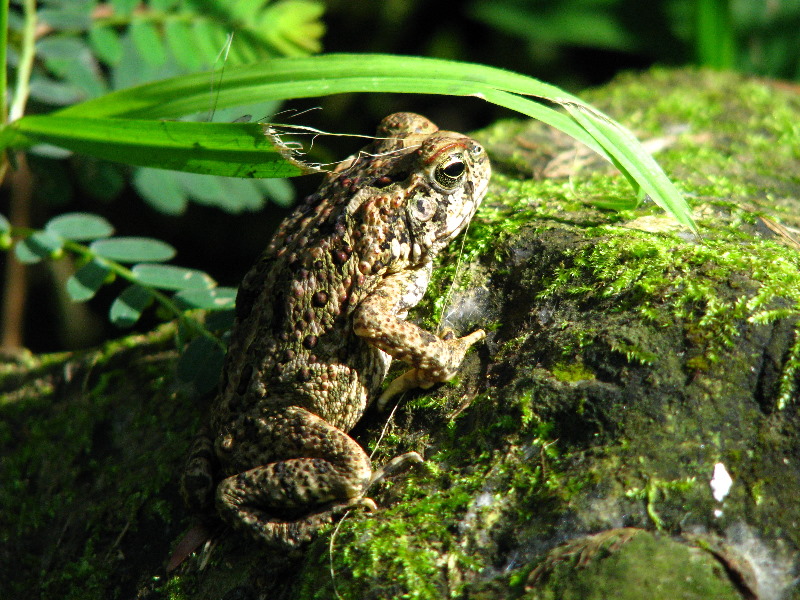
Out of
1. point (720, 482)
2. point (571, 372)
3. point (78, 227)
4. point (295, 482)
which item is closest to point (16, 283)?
point (78, 227)

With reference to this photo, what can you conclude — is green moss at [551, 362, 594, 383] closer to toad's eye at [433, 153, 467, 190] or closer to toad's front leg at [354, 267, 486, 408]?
toad's front leg at [354, 267, 486, 408]

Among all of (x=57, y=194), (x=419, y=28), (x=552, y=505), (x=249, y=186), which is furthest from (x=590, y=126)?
(x=419, y=28)

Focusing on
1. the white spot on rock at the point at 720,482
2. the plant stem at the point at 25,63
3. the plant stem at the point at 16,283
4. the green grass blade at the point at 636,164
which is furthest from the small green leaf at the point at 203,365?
the plant stem at the point at 16,283

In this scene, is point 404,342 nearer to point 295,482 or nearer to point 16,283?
point 295,482

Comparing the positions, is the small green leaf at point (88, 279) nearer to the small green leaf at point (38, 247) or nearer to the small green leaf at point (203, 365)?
the small green leaf at point (38, 247)

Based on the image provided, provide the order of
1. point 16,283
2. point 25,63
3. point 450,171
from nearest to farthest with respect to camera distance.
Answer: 1. point 450,171
2. point 25,63
3. point 16,283

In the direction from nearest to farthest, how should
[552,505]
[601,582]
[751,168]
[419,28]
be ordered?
[601,582] < [552,505] < [751,168] < [419,28]

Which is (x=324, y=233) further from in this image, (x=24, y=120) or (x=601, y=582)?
(x=601, y=582)

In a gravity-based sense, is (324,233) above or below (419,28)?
below
